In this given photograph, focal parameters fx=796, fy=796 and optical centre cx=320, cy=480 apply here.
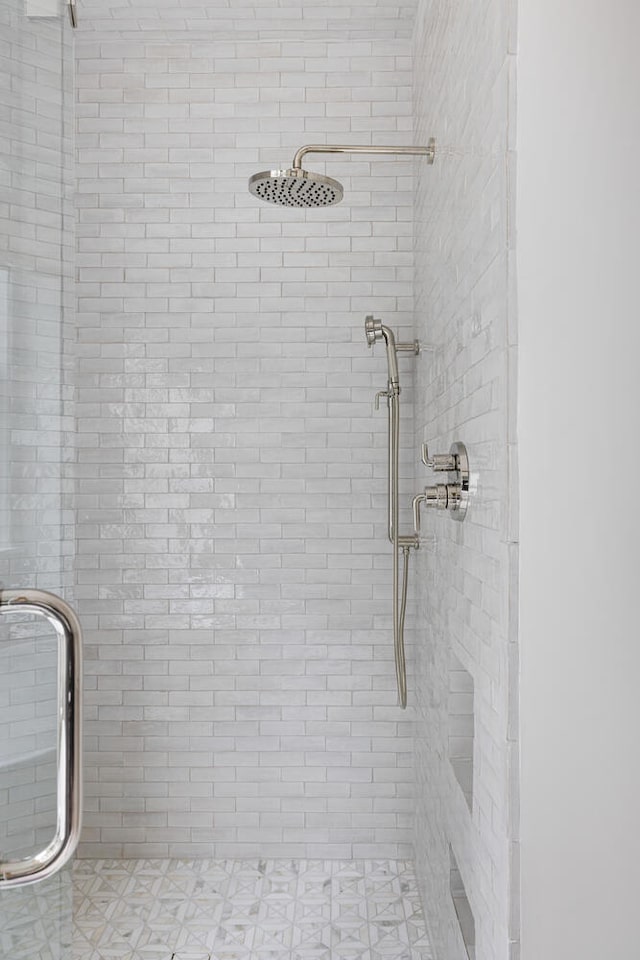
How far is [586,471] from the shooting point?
105cm

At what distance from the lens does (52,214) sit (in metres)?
1.21

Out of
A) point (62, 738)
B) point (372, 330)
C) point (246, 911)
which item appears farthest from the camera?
point (372, 330)

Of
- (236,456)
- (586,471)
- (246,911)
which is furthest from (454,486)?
(246,911)

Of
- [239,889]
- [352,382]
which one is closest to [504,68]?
[352,382]

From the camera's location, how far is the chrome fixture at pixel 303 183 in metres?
1.92

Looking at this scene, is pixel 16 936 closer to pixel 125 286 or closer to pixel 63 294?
pixel 63 294

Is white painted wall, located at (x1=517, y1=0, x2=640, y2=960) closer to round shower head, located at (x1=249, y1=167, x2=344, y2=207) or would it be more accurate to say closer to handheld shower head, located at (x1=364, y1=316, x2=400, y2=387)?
round shower head, located at (x1=249, y1=167, x2=344, y2=207)

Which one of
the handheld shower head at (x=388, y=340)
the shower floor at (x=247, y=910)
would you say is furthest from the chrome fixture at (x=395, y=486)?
the shower floor at (x=247, y=910)

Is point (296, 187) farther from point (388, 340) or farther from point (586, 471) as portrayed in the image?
point (586, 471)

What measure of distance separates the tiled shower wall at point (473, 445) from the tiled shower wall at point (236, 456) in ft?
1.38

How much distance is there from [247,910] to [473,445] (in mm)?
1727

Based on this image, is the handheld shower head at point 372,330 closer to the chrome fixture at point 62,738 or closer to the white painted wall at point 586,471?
the white painted wall at point 586,471

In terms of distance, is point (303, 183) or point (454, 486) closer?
point (454, 486)

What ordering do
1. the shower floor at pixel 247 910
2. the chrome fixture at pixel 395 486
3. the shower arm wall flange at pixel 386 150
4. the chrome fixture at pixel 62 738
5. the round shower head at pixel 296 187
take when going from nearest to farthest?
the chrome fixture at pixel 62 738, the round shower head at pixel 296 187, the shower arm wall flange at pixel 386 150, the shower floor at pixel 247 910, the chrome fixture at pixel 395 486
